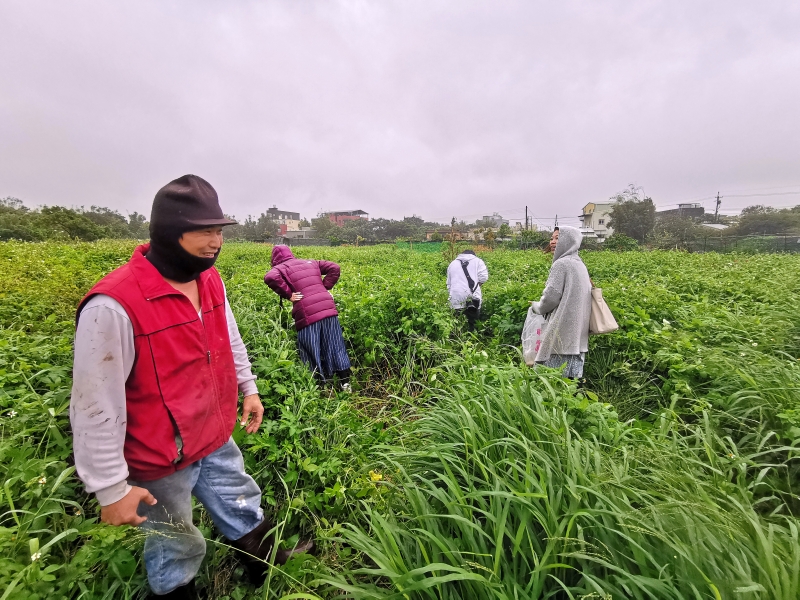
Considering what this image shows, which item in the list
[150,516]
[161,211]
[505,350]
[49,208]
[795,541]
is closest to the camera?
[795,541]

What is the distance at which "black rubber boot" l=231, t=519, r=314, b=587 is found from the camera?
182 cm

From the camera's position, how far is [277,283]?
3688mm

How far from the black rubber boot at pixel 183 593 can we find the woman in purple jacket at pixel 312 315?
6.98 feet

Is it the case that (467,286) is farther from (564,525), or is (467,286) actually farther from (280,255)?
(564,525)

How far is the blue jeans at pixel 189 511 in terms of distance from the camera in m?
1.48

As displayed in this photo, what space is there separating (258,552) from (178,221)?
69.5 inches

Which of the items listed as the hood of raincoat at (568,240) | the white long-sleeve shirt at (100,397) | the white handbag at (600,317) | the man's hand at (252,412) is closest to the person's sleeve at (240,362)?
the man's hand at (252,412)

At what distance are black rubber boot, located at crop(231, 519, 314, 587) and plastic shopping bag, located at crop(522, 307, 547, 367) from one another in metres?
2.61

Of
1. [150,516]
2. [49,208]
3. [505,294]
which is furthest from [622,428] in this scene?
[49,208]

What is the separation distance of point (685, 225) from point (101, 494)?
50099 mm

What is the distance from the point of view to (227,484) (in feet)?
5.71

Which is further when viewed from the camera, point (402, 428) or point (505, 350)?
point (505, 350)

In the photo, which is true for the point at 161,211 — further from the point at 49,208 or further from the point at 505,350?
the point at 49,208

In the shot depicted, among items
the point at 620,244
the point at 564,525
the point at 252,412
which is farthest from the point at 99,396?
the point at 620,244
